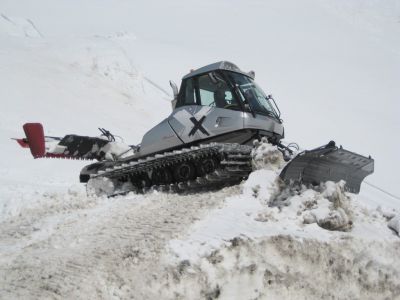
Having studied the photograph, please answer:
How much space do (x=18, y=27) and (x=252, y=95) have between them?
90.5 feet

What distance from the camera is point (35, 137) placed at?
8664 mm

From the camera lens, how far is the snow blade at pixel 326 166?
5.90 metres

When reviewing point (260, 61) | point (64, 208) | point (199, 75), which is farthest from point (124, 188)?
point (260, 61)

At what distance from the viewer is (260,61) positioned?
34750 mm

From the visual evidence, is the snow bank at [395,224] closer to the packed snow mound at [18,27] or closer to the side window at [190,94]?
the side window at [190,94]

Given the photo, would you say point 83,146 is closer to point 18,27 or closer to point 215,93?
point 215,93

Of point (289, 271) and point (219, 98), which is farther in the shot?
point (219, 98)

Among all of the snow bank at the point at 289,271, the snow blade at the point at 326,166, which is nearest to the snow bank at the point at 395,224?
the snow bank at the point at 289,271

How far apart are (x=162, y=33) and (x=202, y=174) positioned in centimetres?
3383

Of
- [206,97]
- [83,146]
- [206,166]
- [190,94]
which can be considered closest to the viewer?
[206,166]

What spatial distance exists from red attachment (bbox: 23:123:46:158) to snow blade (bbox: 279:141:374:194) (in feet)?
16.5

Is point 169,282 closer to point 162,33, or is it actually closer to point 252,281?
point 252,281

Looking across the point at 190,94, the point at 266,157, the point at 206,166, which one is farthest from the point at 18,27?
Result: the point at 266,157

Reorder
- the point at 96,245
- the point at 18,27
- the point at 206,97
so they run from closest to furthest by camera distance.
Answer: the point at 96,245
the point at 206,97
the point at 18,27
